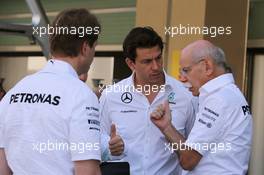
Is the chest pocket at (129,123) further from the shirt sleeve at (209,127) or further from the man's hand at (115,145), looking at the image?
the shirt sleeve at (209,127)

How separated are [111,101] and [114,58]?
179 inches

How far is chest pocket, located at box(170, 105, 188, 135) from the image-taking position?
324 cm

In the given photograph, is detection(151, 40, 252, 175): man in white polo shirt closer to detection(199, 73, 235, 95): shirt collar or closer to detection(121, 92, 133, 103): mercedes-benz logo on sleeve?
detection(199, 73, 235, 95): shirt collar

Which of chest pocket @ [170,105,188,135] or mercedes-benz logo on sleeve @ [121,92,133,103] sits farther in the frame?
mercedes-benz logo on sleeve @ [121,92,133,103]

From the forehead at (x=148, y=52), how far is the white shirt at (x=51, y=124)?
43.1 inches

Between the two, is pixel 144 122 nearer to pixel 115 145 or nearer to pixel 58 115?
pixel 115 145

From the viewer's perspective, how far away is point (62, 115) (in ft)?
6.93

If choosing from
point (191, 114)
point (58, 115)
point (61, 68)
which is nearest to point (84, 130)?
point (58, 115)

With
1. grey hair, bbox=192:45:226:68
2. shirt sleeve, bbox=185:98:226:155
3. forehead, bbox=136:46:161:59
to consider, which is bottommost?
shirt sleeve, bbox=185:98:226:155

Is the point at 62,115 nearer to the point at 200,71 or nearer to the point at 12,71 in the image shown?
the point at 200,71

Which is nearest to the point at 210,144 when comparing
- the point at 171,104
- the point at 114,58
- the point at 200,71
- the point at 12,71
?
the point at 200,71

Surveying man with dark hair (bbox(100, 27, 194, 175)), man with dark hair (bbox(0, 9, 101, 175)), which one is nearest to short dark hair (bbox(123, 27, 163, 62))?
man with dark hair (bbox(100, 27, 194, 175))

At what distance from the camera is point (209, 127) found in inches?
106

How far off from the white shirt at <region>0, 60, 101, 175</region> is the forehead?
1.09 metres
